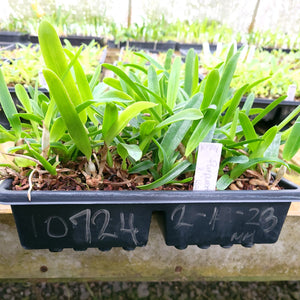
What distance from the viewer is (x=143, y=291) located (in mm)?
1029

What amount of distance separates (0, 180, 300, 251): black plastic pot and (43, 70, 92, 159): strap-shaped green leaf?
8 cm

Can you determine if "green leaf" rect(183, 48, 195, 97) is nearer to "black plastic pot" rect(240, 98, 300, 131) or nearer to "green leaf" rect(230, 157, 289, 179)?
"green leaf" rect(230, 157, 289, 179)

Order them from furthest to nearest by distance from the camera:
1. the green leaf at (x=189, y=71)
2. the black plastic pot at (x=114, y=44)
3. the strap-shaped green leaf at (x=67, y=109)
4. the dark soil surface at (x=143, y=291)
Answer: the black plastic pot at (x=114, y=44) < the dark soil surface at (x=143, y=291) < the green leaf at (x=189, y=71) < the strap-shaped green leaf at (x=67, y=109)

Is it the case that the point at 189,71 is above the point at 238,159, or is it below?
above

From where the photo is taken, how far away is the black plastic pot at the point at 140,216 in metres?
0.44

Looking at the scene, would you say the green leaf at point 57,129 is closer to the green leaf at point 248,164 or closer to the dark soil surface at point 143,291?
the green leaf at point 248,164

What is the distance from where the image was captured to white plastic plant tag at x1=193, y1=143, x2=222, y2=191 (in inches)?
17.5

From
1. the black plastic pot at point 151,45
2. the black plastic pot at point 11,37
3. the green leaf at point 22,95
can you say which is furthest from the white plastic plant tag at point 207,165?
the black plastic pot at point 11,37

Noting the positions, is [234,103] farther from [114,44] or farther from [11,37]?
[11,37]

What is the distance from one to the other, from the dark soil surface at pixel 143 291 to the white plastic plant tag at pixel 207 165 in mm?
710

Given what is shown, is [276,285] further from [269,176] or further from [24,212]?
[24,212]

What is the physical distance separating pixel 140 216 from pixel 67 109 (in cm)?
22

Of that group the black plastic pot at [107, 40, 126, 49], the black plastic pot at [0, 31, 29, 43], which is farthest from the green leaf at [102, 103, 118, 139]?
the black plastic pot at [0, 31, 29, 43]

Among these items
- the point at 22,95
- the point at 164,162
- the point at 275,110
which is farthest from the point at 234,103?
the point at 275,110
